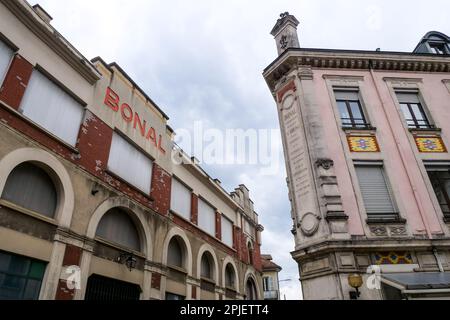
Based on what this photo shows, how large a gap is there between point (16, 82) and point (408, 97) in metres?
14.5

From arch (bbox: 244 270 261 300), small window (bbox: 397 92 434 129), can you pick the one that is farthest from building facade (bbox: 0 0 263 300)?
small window (bbox: 397 92 434 129)

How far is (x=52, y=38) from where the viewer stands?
989cm

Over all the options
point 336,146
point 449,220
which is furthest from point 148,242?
point 449,220

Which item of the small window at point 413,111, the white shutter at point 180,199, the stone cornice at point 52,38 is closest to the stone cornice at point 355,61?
the small window at point 413,111

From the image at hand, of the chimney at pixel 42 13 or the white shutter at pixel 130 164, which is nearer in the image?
the chimney at pixel 42 13

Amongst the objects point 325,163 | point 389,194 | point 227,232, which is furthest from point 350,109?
point 227,232

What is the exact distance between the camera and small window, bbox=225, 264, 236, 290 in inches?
774

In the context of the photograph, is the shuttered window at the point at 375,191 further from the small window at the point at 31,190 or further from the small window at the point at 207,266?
the small window at the point at 207,266

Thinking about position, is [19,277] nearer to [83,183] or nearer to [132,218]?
[83,183]

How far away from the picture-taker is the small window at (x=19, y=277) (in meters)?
7.25

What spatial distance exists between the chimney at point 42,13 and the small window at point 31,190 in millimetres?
5033

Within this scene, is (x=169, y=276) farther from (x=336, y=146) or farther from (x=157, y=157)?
(x=336, y=146)
